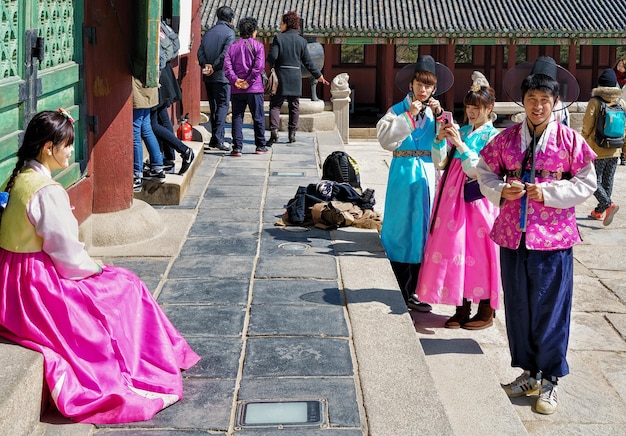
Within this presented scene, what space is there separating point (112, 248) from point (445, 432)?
344 cm

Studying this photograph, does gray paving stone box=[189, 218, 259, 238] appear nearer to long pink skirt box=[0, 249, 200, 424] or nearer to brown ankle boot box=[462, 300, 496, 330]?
brown ankle boot box=[462, 300, 496, 330]

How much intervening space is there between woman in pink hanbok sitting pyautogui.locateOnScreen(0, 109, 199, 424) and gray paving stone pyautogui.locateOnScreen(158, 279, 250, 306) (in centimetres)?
149

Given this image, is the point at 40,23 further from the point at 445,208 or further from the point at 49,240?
the point at 445,208

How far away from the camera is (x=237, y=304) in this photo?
511 cm

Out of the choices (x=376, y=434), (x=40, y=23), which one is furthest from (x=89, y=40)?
(x=376, y=434)

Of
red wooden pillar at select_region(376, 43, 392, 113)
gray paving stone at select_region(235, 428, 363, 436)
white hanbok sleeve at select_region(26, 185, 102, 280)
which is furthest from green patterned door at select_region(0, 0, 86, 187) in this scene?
red wooden pillar at select_region(376, 43, 392, 113)

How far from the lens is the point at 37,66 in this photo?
4977 mm

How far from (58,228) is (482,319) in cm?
328

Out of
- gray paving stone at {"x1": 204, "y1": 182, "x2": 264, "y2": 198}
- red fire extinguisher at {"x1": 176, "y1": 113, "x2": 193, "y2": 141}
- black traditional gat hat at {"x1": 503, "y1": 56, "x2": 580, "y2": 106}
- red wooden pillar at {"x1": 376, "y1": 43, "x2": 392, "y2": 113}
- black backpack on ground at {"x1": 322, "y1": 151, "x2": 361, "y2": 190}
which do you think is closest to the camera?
black traditional gat hat at {"x1": 503, "y1": 56, "x2": 580, "y2": 106}

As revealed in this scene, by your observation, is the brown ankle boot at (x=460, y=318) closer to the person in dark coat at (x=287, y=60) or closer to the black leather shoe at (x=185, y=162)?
the black leather shoe at (x=185, y=162)

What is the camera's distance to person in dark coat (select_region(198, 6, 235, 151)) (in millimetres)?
10742

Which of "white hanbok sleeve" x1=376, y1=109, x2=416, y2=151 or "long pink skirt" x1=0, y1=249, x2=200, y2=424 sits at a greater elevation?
"white hanbok sleeve" x1=376, y1=109, x2=416, y2=151

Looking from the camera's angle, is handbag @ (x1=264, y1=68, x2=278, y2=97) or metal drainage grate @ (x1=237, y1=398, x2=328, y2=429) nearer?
metal drainage grate @ (x1=237, y1=398, x2=328, y2=429)

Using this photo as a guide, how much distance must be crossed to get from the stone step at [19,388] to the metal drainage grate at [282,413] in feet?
2.56
